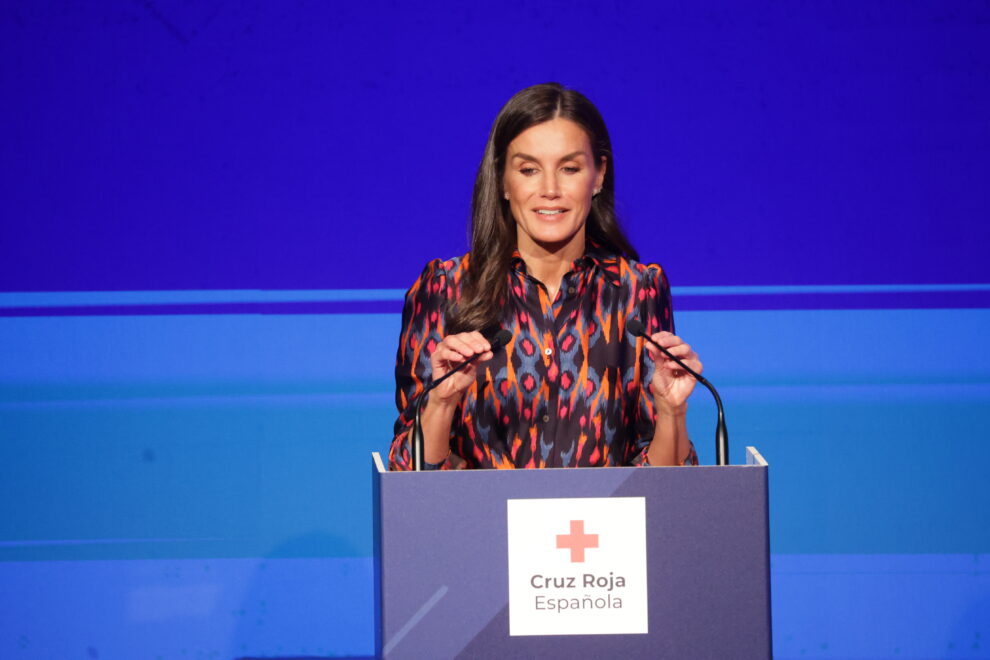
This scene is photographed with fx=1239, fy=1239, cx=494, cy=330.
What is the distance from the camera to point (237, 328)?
336 centimetres

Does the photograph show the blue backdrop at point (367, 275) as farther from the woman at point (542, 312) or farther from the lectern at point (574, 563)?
the lectern at point (574, 563)

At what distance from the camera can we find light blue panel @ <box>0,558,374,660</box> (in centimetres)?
332

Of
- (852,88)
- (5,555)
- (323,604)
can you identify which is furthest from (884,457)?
(5,555)

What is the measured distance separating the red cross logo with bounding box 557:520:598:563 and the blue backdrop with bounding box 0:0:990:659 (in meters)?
1.92

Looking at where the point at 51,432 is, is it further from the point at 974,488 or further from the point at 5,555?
the point at 974,488

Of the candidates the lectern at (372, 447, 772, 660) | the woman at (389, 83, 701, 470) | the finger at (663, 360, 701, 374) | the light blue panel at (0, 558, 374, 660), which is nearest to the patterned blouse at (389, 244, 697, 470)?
the woman at (389, 83, 701, 470)

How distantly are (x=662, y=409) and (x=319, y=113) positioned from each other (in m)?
1.78

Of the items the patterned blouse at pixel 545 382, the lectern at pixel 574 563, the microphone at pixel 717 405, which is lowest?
the lectern at pixel 574 563

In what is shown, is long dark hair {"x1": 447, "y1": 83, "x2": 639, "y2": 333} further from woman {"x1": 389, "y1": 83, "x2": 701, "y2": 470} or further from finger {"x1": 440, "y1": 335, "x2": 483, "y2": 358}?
finger {"x1": 440, "y1": 335, "x2": 483, "y2": 358}

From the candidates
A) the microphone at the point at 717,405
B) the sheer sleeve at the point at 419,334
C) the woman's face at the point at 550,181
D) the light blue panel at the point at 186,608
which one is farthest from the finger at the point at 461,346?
the light blue panel at the point at 186,608

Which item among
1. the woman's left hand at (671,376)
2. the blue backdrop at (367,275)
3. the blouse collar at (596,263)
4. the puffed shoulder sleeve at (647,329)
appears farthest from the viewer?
the blue backdrop at (367,275)

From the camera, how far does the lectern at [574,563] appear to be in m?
1.43

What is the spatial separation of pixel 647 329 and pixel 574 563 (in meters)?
0.69

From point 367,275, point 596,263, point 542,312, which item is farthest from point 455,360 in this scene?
point 367,275
